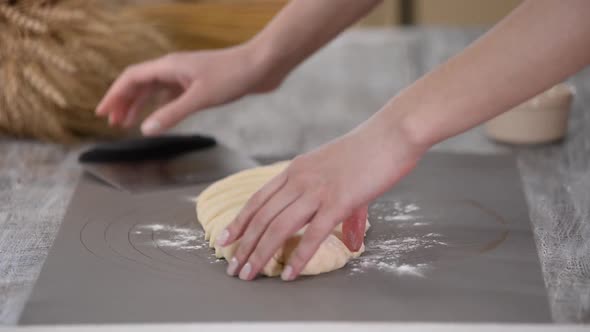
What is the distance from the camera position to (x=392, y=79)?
203cm

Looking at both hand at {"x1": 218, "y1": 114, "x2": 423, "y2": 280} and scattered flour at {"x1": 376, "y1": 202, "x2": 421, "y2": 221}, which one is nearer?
hand at {"x1": 218, "y1": 114, "x2": 423, "y2": 280}

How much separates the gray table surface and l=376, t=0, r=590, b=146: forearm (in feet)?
0.77

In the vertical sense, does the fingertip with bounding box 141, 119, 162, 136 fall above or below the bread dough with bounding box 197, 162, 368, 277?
above

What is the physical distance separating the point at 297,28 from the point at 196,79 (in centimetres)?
19

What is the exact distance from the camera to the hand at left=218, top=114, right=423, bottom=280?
100 centimetres

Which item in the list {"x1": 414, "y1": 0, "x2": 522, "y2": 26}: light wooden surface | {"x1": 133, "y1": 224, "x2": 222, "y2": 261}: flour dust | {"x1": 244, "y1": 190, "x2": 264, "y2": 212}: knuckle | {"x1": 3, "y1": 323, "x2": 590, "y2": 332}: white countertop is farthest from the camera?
{"x1": 414, "y1": 0, "x2": 522, "y2": 26}: light wooden surface

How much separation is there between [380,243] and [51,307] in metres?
0.43

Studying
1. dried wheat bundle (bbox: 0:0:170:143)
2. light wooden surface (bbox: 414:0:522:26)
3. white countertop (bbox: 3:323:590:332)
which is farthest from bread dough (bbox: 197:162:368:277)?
light wooden surface (bbox: 414:0:522:26)

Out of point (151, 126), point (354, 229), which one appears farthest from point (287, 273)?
point (151, 126)

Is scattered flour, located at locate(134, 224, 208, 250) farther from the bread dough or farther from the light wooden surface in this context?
the light wooden surface

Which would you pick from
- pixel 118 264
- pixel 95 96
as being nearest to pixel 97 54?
pixel 95 96

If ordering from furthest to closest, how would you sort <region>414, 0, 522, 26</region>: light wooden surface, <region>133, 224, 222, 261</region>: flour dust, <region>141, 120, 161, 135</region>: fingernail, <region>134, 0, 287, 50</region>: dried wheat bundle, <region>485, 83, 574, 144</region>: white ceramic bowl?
1. <region>414, 0, 522, 26</region>: light wooden surface
2. <region>134, 0, 287, 50</region>: dried wheat bundle
3. <region>485, 83, 574, 144</region>: white ceramic bowl
4. <region>141, 120, 161, 135</region>: fingernail
5. <region>133, 224, 222, 261</region>: flour dust

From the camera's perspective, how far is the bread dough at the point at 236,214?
1079 millimetres

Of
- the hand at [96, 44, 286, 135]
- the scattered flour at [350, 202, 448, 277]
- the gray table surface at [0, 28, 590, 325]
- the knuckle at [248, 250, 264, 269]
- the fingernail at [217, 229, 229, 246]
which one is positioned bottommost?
the gray table surface at [0, 28, 590, 325]
